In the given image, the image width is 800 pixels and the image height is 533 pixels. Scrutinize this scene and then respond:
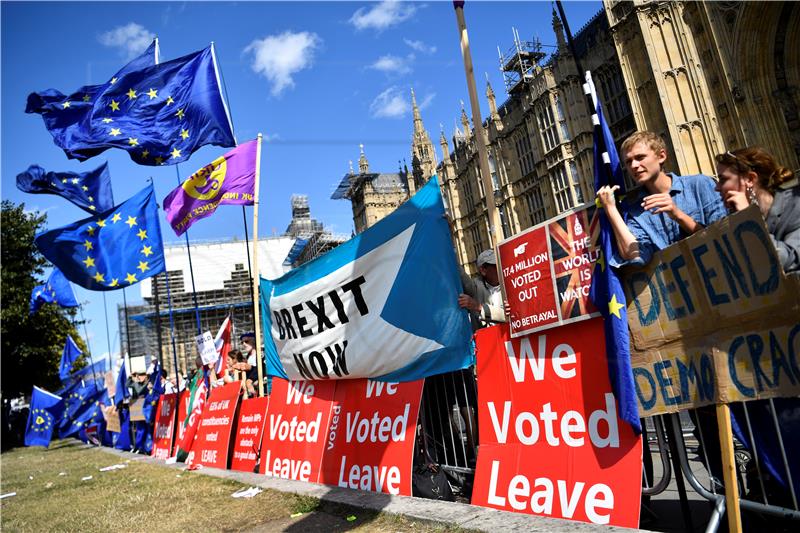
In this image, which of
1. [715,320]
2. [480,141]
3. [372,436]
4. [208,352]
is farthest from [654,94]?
[715,320]

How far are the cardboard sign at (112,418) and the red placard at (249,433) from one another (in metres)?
9.69

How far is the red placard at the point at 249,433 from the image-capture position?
7.54 metres

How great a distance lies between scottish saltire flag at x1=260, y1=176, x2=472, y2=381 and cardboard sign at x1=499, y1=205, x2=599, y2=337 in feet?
2.39

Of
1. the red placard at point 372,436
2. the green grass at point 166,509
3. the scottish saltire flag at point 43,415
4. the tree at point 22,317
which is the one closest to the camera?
the green grass at point 166,509

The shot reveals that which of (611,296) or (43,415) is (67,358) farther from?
(611,296)

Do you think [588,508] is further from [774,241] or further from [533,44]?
[533,44]

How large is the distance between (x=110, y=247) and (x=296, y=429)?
621cm

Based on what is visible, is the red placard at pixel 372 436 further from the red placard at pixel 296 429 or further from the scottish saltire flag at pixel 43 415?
the scottish saltire flag at pixel 43 415

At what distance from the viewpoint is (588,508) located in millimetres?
3223

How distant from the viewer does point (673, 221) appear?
316cm

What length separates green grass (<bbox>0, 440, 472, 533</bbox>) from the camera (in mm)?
4406

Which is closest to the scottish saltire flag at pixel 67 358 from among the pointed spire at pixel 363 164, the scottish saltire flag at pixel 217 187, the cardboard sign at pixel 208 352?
the cardboard sign at pixel 208 352

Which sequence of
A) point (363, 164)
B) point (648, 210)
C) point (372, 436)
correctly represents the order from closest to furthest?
1. point (648, 210)
2. point (372, 436)
3. point (363, 164)

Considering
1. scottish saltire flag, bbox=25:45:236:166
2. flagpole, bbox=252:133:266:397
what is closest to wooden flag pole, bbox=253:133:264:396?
flagpole, bbox=252:133:266:397
